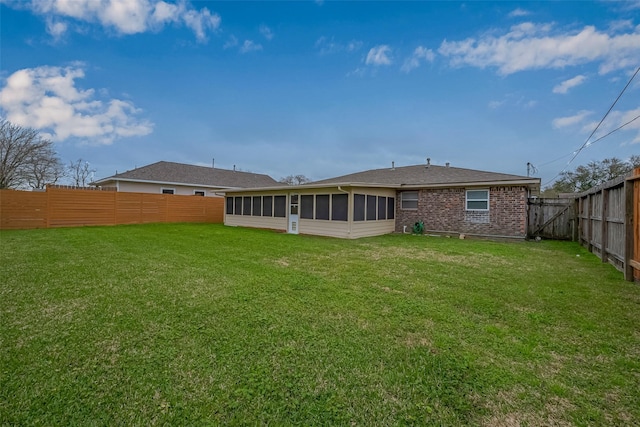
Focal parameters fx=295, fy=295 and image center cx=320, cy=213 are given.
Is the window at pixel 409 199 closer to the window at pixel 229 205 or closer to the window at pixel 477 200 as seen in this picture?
the window at pixel 477 200

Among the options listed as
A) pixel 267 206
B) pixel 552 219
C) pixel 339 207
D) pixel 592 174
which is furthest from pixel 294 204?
pixel 592 174

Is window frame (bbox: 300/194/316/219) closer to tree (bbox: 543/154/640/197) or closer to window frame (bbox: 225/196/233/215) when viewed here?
window frame (bbox: 225/196/233/215)

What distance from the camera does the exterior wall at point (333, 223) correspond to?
11031mm

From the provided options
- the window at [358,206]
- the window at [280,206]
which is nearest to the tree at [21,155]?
the window at [280,206]

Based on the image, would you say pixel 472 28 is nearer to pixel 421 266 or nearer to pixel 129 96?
pixel 421 266

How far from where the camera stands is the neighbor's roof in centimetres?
1856

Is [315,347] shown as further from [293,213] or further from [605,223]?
[293,213]

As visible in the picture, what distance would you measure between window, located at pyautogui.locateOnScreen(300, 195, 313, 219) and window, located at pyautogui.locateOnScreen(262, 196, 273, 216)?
79.6 inches

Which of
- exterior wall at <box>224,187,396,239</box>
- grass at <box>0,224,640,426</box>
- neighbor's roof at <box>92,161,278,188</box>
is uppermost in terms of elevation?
neighbor's roof at <box>92,161,278,188</box>

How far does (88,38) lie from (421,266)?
13.8m

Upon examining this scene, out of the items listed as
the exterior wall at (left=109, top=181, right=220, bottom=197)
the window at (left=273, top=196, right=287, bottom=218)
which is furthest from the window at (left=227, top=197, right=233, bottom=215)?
the window at (left=273, top=196, right=287, bottom=218)

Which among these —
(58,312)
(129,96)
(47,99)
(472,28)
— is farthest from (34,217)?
(472,28)

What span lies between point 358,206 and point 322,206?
1547mm

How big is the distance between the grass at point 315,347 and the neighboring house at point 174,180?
41.7 feet
